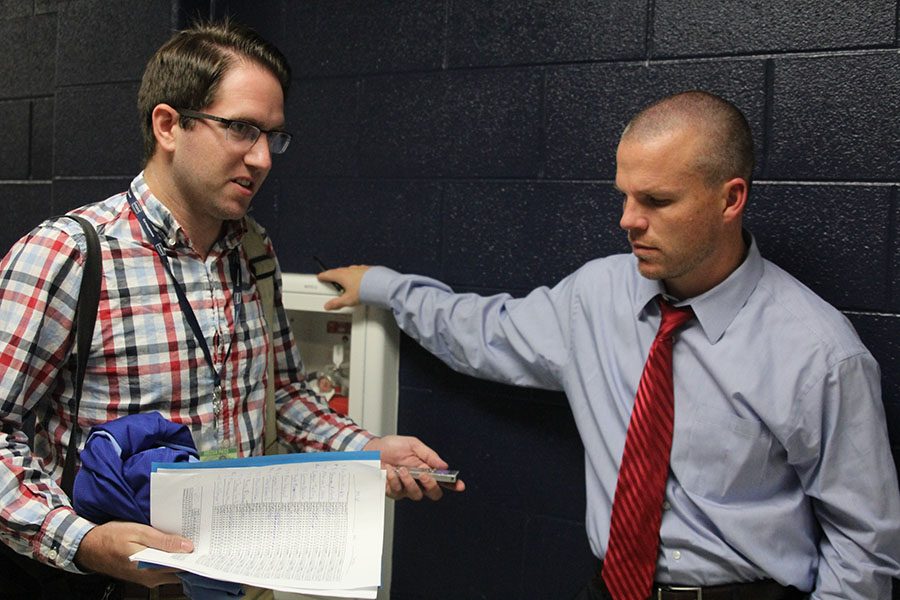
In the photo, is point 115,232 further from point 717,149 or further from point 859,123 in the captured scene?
point 859,123

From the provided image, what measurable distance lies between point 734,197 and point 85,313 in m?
1.16

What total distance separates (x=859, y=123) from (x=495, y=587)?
1399 millimetres

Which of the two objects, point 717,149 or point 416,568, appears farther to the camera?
point 416,568

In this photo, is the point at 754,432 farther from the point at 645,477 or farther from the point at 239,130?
the point at 239,130

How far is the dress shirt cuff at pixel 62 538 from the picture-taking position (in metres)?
1.22

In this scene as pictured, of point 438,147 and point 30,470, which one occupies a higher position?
point 438,147

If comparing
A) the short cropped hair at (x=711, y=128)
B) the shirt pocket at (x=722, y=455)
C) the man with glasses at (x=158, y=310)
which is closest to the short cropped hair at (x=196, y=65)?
the man with glasses at (x=158, y=310)

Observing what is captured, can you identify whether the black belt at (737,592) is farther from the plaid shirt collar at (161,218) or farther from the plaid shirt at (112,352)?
the plaid shirt collar at (161,218)

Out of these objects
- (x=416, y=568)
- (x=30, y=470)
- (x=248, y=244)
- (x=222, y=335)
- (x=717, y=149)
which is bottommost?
(x=416, y=568)

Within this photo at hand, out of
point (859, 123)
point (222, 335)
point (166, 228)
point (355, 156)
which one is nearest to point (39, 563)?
point (222, 335)

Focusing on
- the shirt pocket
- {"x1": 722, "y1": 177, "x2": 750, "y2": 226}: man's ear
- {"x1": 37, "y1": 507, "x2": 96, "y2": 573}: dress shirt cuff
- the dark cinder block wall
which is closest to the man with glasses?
{"x1": 37, "y1": 507, "x2": 96, "y2": 573}: dress shirt cuff

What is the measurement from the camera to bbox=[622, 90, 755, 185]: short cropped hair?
1.51 m

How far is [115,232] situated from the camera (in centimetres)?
137

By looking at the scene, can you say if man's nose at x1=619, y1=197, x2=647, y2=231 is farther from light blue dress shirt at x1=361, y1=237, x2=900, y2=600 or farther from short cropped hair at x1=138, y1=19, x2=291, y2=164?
short cropped hair at x1=138, y1=19, x2=291, y2=164
